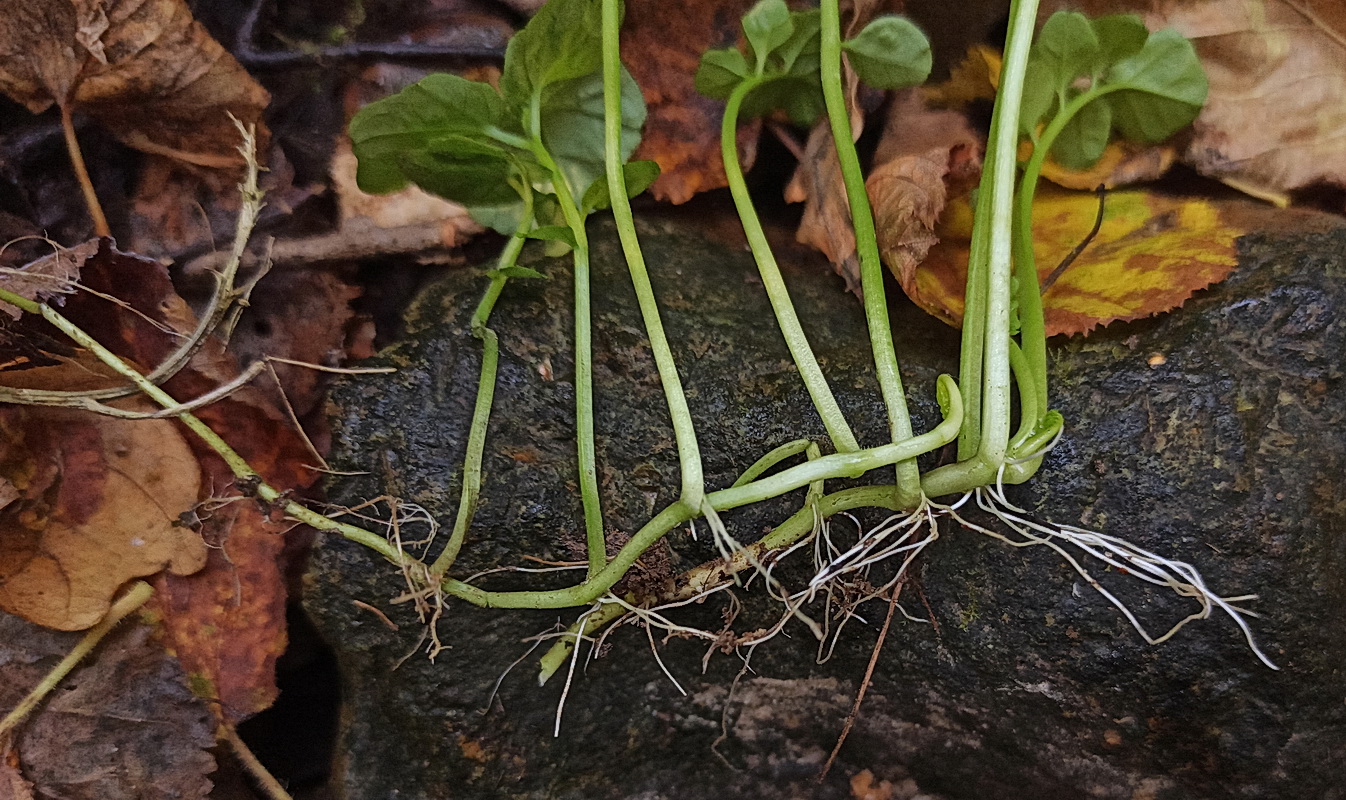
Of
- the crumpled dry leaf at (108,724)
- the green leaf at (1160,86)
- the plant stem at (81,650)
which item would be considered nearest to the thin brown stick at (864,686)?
the green leaf at (1160,86)

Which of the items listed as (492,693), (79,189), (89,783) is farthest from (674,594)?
(79,189)

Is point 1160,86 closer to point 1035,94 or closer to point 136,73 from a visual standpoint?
point 1035,94

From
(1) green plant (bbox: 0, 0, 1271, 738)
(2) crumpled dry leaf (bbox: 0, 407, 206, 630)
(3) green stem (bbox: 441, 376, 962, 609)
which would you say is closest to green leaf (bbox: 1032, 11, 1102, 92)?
(1) green plant (bbox: 0, 0, 1271, 738)

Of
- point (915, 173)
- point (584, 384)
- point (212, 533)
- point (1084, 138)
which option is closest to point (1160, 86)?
point (1084, 138)

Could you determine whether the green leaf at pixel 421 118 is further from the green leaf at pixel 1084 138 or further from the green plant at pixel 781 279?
the green leaf at pixel 1084 138

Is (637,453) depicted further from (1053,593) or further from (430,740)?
(1053,593)

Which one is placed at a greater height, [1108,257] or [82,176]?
[1108,257]
